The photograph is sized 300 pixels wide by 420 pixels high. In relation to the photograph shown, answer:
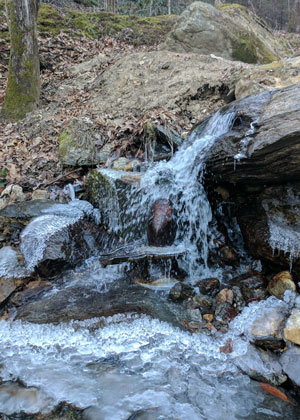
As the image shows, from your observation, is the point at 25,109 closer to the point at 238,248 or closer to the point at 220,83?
the point at 220,83

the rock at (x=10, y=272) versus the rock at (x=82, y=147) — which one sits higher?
the rock at (x=82, y=147)

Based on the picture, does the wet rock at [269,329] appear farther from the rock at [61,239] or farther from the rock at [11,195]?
the rock at [11,195]

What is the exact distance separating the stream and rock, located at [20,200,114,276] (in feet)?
0.70

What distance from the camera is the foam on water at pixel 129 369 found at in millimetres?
2113

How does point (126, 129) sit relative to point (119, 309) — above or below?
above

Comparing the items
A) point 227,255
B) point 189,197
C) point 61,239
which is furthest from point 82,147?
point 227,255

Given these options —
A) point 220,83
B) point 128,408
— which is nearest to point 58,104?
point 220,83

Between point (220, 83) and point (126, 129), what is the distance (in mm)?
2326

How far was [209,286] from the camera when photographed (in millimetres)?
3527

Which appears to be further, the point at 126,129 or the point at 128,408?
the point at 126,129

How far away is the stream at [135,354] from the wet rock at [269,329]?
0.25 ft

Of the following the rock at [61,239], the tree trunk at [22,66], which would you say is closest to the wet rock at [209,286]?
the rock at [61,239]

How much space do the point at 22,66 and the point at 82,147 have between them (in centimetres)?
334

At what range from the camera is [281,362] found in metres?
2.46
